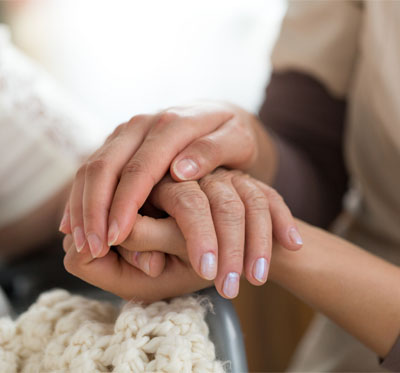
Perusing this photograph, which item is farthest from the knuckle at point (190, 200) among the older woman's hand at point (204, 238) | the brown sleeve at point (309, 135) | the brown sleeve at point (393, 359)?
the brown sleeve at point (309, 135)

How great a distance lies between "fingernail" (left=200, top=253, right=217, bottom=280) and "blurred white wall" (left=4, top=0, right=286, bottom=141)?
113cm

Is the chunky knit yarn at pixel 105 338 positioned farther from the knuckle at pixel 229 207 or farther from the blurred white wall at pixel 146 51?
the blurred white wall at pixel 146 51

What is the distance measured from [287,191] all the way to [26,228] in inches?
15.2

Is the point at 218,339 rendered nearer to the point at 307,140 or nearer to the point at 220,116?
the point at 220,116

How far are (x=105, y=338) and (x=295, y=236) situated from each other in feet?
0.49

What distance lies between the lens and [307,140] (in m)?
0.69

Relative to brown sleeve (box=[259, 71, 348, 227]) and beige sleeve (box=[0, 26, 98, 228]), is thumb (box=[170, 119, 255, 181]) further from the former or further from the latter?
beige sleeve (box=[0, 26, 98, 228])

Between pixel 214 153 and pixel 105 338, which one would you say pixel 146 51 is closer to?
pixel 214 153

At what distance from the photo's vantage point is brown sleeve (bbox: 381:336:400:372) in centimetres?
35

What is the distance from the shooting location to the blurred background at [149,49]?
1.37m

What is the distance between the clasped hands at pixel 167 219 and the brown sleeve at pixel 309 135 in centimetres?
30

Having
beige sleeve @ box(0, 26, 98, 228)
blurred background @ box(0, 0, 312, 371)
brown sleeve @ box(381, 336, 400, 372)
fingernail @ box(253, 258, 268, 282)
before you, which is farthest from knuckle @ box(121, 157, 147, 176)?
blurred background @ box(0, 0, 312, 371)

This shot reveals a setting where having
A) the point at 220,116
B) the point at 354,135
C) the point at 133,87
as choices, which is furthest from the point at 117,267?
the point at 133,87

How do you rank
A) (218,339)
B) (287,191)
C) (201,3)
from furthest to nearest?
(201,3) < (287,191) < (218,339)
